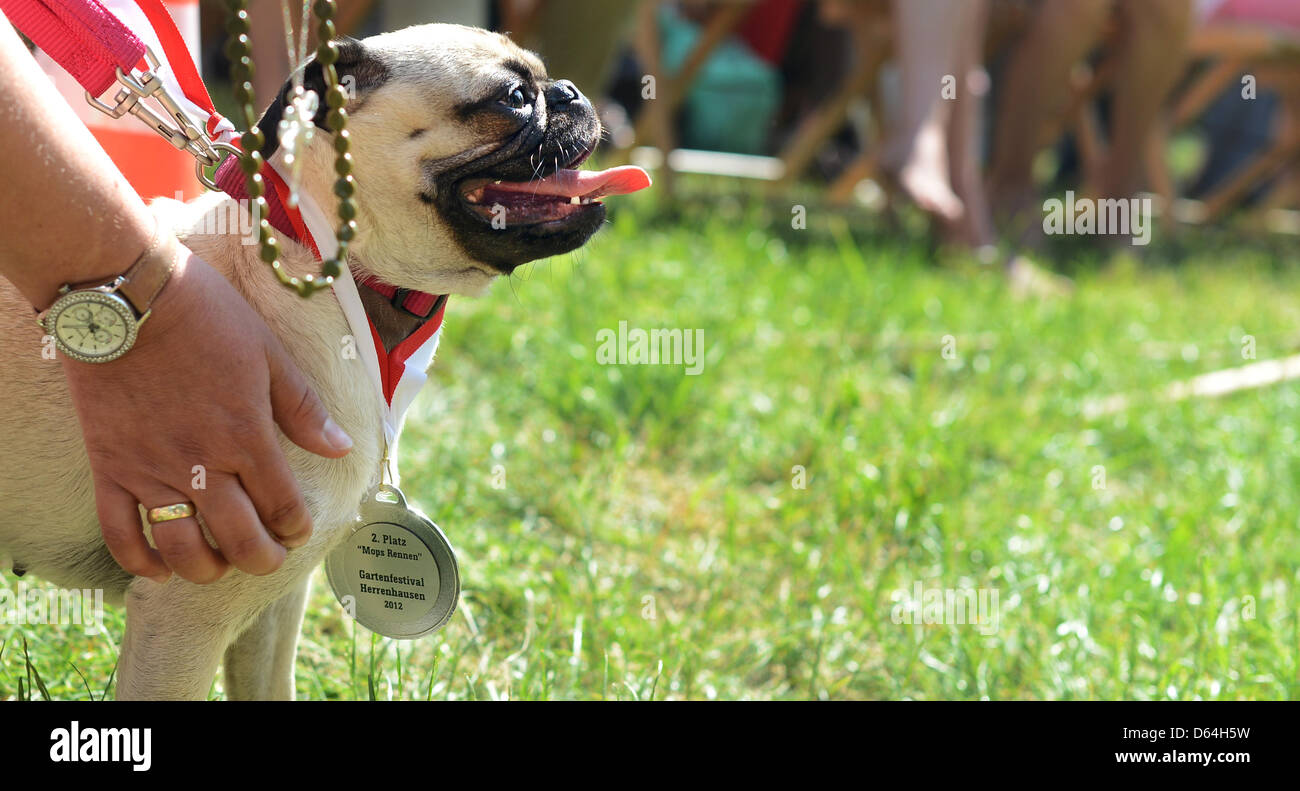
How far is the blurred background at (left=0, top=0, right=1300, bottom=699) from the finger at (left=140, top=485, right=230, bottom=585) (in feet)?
1.68

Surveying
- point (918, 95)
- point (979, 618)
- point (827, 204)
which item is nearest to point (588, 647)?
point (979, 618)

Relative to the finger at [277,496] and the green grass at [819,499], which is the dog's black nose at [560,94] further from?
the finger at [277,496]

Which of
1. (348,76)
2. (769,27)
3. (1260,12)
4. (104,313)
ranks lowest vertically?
(104,313)

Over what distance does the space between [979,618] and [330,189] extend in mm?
1345

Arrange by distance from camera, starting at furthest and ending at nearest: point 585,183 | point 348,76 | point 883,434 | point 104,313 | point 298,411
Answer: point 883,434
point 585,183
point 348,76
point 298,411
point 104,313

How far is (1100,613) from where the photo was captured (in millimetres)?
2059

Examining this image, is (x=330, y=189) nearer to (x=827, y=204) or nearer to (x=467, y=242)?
(x=467, y=242)

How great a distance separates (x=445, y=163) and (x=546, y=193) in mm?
141

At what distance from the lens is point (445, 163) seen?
1.33 m

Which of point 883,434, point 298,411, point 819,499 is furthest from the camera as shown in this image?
point 883,434

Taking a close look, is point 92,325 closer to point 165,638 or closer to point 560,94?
point 165,638

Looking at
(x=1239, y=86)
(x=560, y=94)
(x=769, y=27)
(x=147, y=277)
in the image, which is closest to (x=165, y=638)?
(x=147, y=277)

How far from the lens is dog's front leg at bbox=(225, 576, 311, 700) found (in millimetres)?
1478

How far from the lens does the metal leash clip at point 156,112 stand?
3.81 feet
